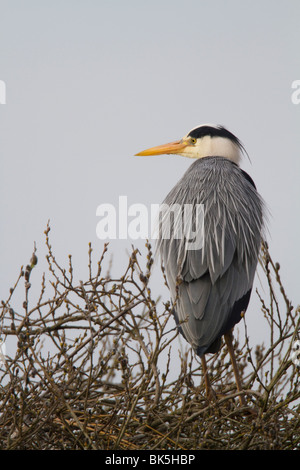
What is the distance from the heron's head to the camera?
4535 millimetres

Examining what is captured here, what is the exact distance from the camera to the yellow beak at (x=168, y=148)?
4.70 metres

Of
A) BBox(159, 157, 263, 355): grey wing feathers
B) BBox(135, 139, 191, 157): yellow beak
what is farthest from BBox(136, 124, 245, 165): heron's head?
BBox(159, 157, 263, 355): grey wing feathers

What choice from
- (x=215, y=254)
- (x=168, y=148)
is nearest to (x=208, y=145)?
(x=168, y=148)

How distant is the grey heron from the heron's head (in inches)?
3.6

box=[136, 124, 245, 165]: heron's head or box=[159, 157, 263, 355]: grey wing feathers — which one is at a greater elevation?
box=[136, 124, 245, 165]: heron's head

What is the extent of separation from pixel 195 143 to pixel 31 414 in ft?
8.77

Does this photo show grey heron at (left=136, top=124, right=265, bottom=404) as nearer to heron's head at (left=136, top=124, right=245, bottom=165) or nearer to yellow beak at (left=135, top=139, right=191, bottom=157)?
heron's head at (left=136, top=124, right=245, bottom=165)

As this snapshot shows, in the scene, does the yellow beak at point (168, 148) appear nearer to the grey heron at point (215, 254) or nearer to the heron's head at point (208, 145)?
the heron's head at point (208, 145)

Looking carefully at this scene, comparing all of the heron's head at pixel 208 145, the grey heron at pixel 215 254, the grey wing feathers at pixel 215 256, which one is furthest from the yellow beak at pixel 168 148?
the grey wing feathers at pixel 215 256

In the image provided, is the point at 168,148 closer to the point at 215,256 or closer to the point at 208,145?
the point at 208,145

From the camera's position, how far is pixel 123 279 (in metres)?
2.61

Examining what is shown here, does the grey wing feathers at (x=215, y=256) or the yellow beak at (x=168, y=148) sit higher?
the yellow beak at (x=168, y=148)

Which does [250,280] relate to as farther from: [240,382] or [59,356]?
[59,356]

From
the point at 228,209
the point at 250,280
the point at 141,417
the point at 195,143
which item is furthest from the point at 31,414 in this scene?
the point at 195,143
